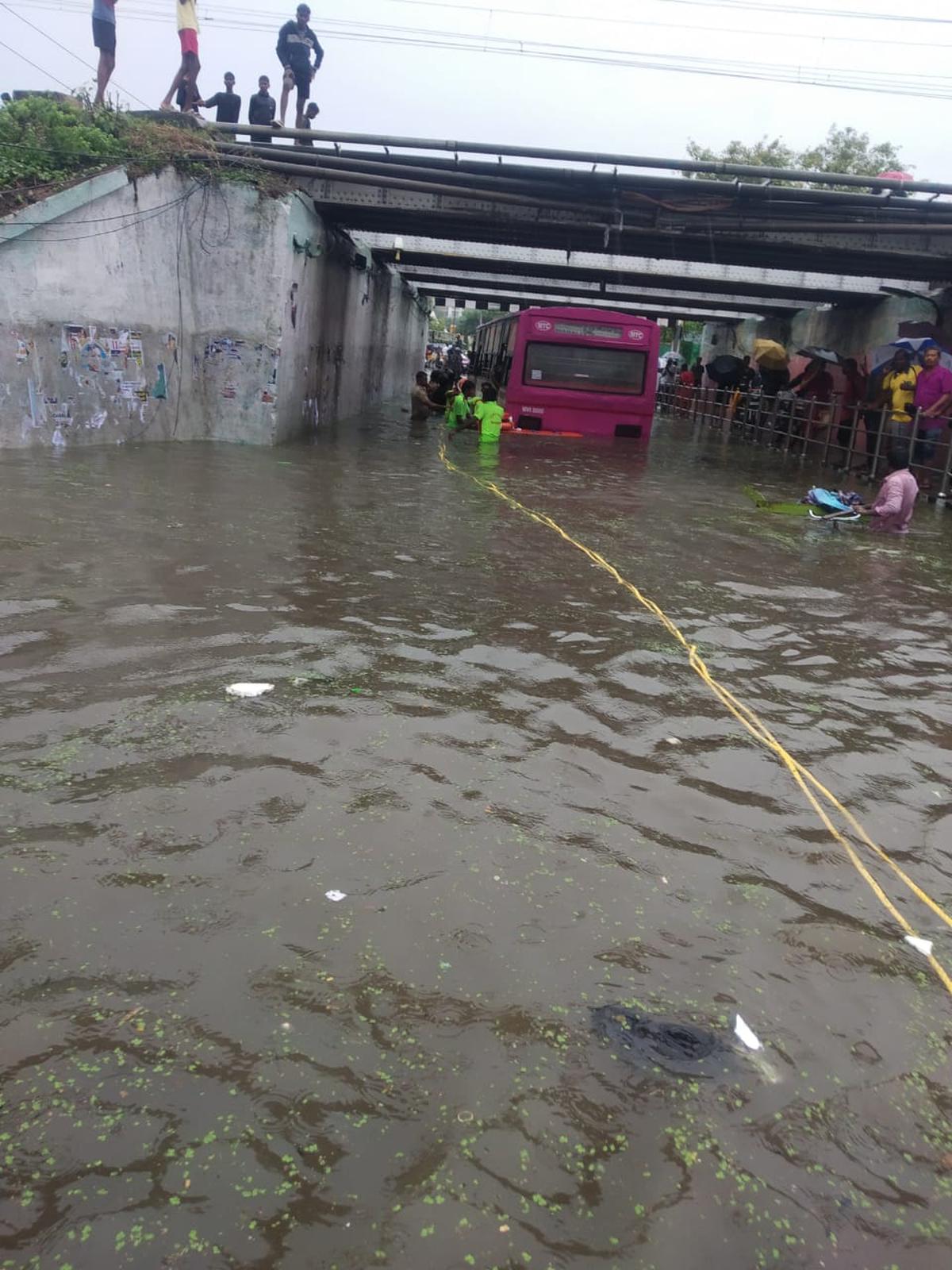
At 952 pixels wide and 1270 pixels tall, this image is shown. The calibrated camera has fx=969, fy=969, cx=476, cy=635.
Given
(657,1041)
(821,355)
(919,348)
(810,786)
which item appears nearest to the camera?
(657,1041)

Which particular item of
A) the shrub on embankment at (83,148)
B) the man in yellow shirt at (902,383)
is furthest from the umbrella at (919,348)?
the shrub on embankment at (83,148)

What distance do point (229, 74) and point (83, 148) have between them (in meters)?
5.29

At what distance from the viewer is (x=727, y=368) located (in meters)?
30.9

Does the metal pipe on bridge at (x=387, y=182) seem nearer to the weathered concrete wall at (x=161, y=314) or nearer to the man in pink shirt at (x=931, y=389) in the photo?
the weathered concrete wall at (x=161, y=314)

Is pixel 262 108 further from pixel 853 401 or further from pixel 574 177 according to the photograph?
pixel 853 401

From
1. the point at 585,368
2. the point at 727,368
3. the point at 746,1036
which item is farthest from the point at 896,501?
the point at 727,368

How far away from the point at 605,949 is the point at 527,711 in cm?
195

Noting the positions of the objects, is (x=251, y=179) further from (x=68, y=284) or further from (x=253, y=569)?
(x=253, y=569)

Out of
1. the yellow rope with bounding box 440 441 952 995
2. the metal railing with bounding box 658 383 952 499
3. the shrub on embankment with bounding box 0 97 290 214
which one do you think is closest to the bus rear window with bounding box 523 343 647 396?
the metal railing with bounding box 658 383 952 499

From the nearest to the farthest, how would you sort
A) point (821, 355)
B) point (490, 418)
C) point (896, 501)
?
point (896, 501) < point (490, 418) < point (821, 355)

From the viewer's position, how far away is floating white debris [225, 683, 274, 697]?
4.75m

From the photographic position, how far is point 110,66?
47.4ft

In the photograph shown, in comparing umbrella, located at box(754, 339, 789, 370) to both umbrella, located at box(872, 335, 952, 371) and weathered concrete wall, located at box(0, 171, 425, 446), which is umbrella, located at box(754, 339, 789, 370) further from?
weathered concrete wall, located at box(0, 171, 425, 446)

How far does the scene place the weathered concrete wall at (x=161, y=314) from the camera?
38.3 feet
